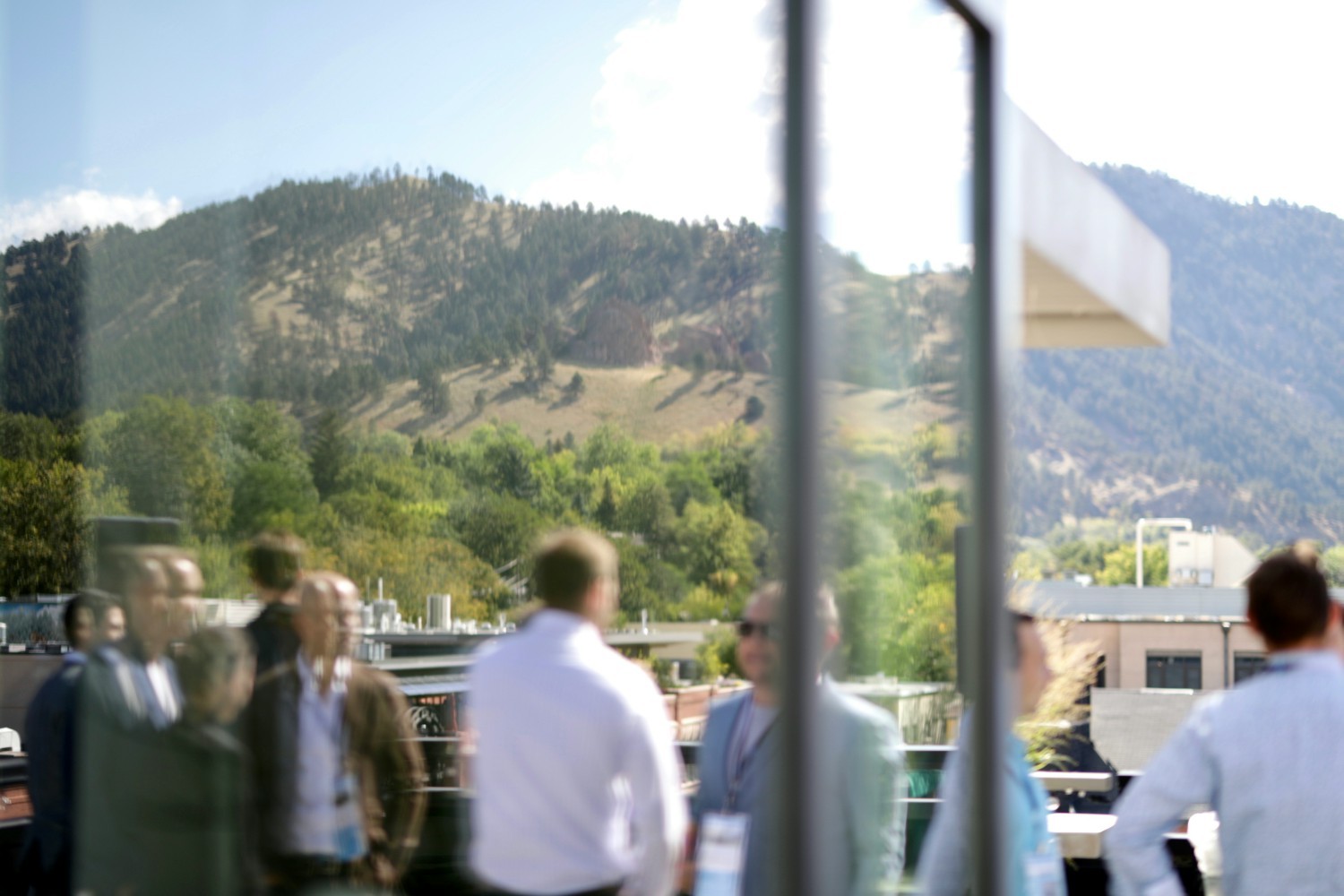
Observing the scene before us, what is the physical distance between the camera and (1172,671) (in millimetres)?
48062

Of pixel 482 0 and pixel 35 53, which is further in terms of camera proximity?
pixel 482 0

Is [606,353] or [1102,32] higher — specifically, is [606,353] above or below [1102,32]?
below

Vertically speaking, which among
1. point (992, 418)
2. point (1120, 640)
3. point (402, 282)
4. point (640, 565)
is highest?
point (402, 282)

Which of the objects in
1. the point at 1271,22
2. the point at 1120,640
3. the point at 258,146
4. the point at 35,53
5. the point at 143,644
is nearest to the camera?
the point at 143,644

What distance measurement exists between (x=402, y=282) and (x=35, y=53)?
25.8 inches

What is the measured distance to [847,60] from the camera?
1706 mm

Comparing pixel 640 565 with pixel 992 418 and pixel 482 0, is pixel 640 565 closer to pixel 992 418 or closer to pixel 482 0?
pixel 992 418

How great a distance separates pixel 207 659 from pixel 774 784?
38.5 inches

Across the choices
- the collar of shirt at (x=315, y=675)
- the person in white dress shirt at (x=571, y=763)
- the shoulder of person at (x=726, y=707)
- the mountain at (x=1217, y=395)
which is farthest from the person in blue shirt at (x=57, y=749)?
the mountain at (x=1217, y=395)

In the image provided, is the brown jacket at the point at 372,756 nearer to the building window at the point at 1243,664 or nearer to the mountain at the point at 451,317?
the mountain at the point at 451,317

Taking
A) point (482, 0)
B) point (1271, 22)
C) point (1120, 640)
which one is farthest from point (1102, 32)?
point (482, 0)

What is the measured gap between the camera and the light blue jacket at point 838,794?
1353 millimetres

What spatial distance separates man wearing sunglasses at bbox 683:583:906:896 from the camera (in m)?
1.37

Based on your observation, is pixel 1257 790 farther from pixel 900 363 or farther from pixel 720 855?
pixel 720 855
